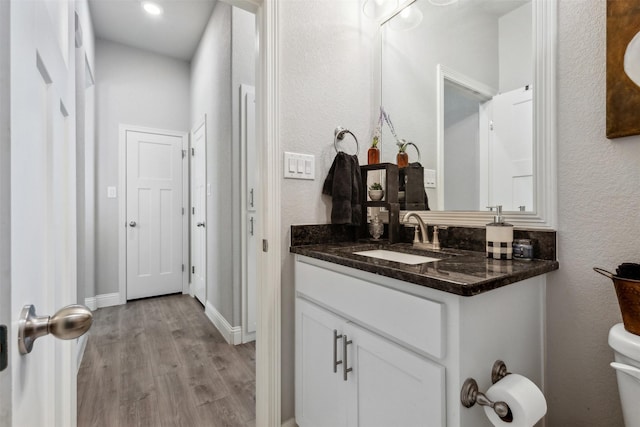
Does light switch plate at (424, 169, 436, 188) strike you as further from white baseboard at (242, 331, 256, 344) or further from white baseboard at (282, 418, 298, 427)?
white baseboard at (242, 331, 256, 344)

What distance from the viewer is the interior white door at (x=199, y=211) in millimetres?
3213

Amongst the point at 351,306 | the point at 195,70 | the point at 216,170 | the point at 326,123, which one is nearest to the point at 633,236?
the point at 351,306

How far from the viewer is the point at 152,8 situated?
2797mm

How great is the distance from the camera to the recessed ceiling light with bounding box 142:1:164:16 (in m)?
2.74

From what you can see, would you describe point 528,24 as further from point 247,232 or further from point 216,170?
point 216,170

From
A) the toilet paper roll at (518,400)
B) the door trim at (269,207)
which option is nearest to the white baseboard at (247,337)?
the door trim at (269,207)

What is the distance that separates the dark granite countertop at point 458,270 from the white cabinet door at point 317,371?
0.25 metres

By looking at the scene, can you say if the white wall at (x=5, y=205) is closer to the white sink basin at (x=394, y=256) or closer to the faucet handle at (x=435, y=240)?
Result: the white sink basin at (x=394, y=256)

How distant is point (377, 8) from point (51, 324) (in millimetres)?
2047

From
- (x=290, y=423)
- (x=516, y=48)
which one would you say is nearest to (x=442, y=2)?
(x=516, y=48)

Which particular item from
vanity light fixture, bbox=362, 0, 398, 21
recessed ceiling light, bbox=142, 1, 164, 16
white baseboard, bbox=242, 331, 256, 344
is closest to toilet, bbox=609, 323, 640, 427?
vanity light fixture, bbox=362, 0, 398, 21

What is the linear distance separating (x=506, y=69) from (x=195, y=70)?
134 inches

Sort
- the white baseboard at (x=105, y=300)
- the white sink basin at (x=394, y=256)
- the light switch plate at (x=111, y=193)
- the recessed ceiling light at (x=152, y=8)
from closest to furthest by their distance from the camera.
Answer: the white sink basin at (x=394, y=256) < the recessed ceiling light at (x=152, y=8) < the white baseboard at (x=105, y=300) < the light switch plate at (x=111, y=193)

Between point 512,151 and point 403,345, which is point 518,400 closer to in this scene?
point 403,345
